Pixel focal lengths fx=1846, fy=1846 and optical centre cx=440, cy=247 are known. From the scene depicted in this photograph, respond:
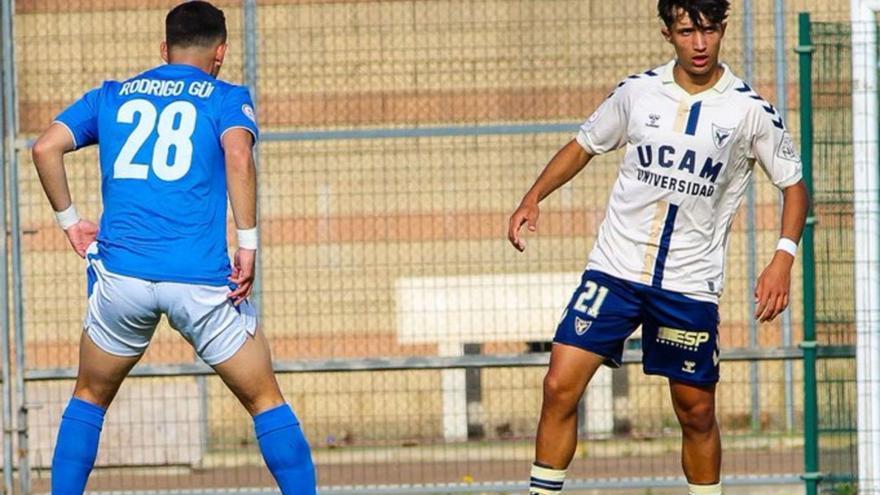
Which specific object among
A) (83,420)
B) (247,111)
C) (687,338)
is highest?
(247,111)

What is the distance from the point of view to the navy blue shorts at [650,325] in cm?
732

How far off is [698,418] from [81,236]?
258 cm

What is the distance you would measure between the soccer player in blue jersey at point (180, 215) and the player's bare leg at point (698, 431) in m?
1.56

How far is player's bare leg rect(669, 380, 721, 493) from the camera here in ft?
24.5

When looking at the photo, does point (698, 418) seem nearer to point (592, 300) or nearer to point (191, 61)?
point (592, 300)

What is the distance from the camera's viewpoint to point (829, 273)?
9.71m

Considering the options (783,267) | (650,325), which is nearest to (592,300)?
(650,325)

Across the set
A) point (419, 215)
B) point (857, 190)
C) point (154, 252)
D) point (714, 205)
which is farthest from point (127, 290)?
point (419, 215)

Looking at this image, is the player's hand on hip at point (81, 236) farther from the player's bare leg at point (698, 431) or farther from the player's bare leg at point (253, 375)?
the player's bare leg at point (698, 431)

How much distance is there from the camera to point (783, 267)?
23.5 feet

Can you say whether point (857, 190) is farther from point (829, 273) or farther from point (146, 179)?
point (146, 179)

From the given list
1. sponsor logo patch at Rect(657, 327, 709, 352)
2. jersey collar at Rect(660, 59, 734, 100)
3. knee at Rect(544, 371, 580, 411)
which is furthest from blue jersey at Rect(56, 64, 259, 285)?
sponsor logo patch at Rect(657, 327, 709, 352)

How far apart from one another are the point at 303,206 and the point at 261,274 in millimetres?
1048

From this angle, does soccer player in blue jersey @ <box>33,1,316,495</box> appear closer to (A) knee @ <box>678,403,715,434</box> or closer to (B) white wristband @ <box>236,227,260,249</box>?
(B) white wristband @ <box>236,227,260,249</box>
